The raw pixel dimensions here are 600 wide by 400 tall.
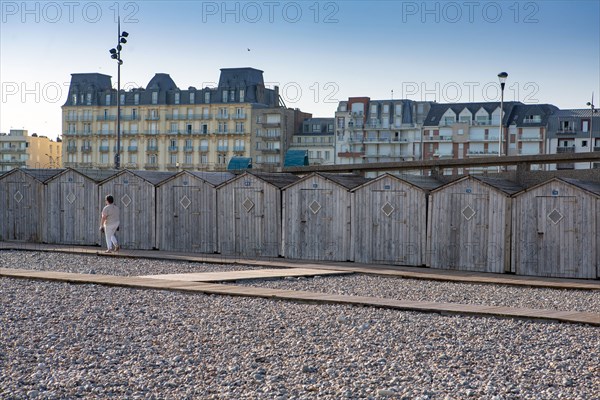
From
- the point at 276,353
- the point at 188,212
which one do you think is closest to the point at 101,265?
the point at 188,212

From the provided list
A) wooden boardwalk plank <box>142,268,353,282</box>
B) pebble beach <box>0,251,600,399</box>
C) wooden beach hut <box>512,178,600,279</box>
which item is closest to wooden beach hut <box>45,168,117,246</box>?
wooden boardwalk plank <box>142,268,353,282</box>

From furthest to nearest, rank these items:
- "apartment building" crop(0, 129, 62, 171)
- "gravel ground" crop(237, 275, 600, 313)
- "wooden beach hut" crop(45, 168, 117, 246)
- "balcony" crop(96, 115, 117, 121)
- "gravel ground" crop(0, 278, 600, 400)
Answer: "apartment building" crop(0, 129, 62, 171) < "balcony" crop(96, 115, 117, 121) < "wooden beach hut" crop(45, 168, 117, 246) < "gravel ground" crop(237, 275, 600, 313) < "gravel ground" crop(0, 278, 600, 400)

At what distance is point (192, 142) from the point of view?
4237 inches

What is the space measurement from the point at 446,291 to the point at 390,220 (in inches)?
215

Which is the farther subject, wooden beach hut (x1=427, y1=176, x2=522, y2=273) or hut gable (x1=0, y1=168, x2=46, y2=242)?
hut gable (x1=0, y1=168, x2=46, y2=242)

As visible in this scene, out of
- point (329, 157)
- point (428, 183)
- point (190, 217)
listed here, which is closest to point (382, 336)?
point (428, 183)

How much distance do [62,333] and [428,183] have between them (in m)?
12.6

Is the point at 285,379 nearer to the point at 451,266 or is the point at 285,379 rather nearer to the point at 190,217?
the point at 451,266

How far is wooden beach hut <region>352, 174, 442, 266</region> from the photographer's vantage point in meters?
20.8

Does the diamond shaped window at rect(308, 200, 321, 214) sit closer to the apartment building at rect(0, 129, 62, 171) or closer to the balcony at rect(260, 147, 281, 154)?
the balcony at rect(260, 147, 281, 154)

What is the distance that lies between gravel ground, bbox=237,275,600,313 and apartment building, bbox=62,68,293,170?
3369 inches

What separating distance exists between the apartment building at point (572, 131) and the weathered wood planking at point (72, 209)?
230 feet

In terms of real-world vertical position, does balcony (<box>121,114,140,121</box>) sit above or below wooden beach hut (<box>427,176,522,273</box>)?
above

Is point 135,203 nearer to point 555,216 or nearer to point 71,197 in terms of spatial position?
point 71,197
